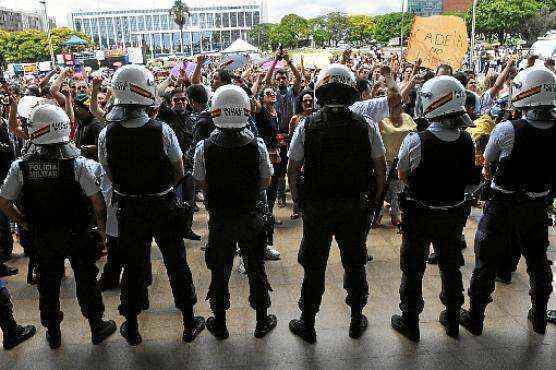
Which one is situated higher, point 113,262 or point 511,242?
point 511,242

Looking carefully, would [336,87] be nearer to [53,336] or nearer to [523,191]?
[523,191]

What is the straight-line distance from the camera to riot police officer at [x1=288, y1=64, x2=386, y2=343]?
363 cm

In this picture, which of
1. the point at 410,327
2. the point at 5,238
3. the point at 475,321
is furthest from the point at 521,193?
the point at 5,238

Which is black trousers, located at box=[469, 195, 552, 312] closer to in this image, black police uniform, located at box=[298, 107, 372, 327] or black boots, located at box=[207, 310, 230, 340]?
black police uniform, located at box=[298, 107, 372, 327]

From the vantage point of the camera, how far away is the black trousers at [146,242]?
3.87 m

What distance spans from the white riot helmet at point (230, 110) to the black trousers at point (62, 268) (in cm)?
137

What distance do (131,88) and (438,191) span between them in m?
2.40

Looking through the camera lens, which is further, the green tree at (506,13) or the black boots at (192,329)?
the green tree at (506,13)

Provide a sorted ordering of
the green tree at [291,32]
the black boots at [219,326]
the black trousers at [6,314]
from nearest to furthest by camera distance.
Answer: the black trousers at [6,314]
the black boots at [219,326]
the green tree at [291,32]

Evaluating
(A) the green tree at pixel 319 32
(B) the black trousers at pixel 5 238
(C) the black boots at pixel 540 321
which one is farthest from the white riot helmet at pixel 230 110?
(A) the green tree at pixel 319 32

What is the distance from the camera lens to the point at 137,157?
3.73 metres

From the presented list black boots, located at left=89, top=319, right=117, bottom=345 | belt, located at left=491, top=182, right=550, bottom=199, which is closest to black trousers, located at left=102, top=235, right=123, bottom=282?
black boots, located at left=89, top=319, right=117, bottom=345

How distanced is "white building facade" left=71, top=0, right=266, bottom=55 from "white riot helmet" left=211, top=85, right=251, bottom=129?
497 ft

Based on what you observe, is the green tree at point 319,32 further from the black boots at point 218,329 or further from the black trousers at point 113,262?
the black boots at point 218,329
